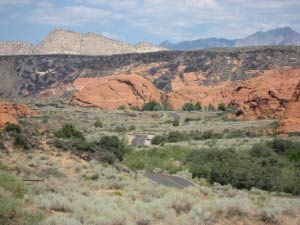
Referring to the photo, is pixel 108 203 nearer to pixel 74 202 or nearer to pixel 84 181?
pixel 74 202

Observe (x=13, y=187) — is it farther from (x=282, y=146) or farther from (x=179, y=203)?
(x=282, y=146)

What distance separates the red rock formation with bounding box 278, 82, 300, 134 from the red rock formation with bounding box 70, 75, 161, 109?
59481 millimetres

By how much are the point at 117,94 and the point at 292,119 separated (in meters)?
63.2

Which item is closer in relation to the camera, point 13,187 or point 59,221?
point 59,221

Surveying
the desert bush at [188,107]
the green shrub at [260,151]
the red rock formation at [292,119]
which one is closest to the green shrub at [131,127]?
the red rock formation at [292,119]

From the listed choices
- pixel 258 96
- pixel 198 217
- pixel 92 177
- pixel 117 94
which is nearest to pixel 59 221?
pixel 198 217

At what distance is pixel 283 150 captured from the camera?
39.2m

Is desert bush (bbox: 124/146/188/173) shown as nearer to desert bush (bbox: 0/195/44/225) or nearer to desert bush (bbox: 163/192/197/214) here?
desert bush (bbox: 163/192/197/214)

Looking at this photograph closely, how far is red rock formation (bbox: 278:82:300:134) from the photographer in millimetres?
51344

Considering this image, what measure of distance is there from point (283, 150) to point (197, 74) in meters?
105

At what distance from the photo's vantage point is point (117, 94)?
11200 cm

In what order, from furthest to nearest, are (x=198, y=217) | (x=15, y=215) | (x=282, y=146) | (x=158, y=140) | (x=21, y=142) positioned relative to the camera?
(x=158, y=140) < (x=282, y=146) < (x=21, y=142) < (x=198, y=217) < (x=15, y=215)

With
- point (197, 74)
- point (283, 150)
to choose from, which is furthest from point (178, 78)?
point (283, 150)

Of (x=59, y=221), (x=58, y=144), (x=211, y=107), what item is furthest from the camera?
(x=211, y=107)
